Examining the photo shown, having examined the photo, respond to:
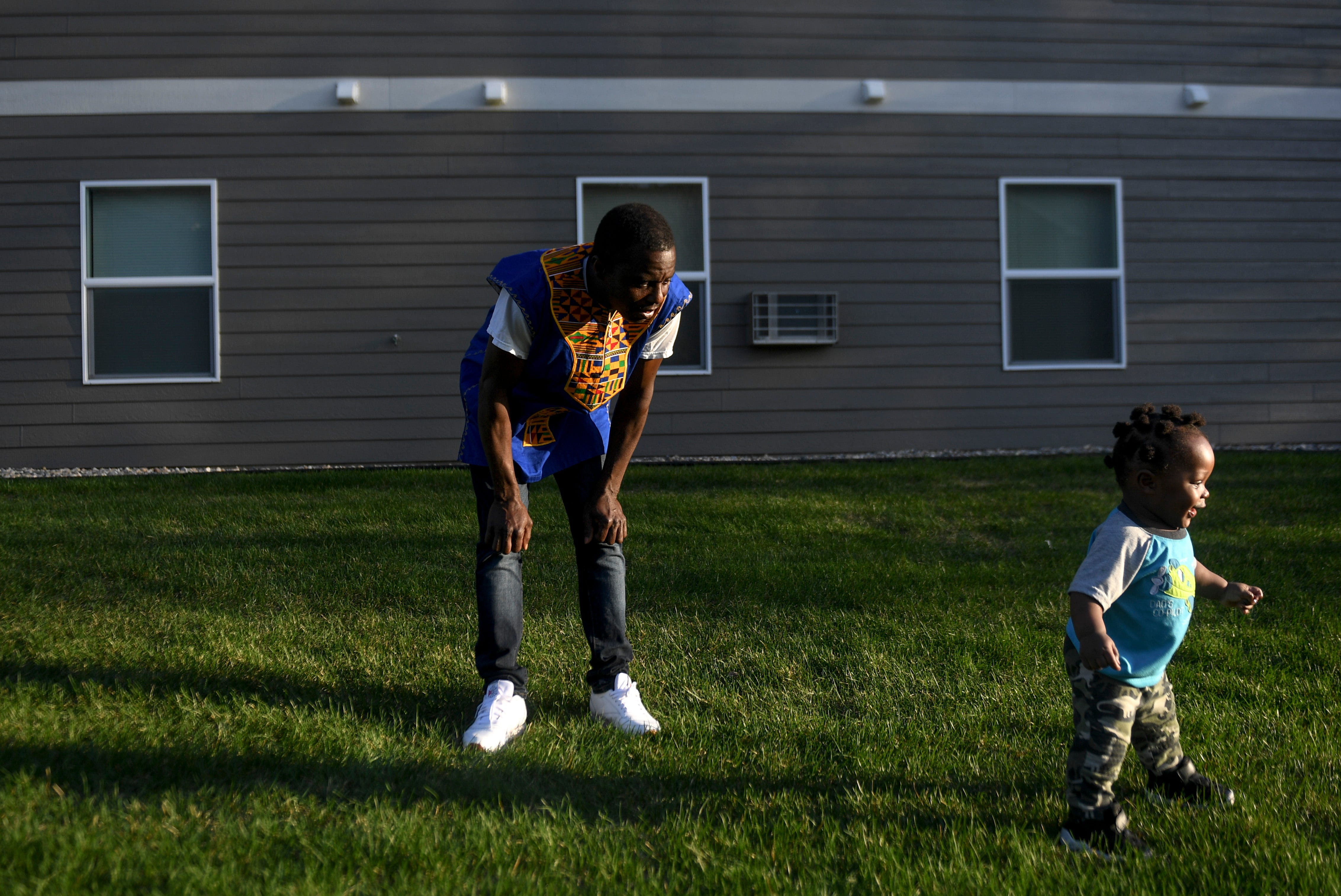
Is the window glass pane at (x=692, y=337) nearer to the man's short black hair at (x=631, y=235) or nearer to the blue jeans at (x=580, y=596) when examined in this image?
the blue jeans at (x=580, y=596)

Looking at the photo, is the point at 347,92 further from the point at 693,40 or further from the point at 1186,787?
the point at 1186,787

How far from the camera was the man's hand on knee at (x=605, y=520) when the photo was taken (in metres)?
2.91

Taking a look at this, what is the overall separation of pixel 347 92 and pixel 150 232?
6.35 feet

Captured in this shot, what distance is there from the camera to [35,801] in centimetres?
208

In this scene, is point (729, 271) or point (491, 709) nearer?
point (491, 709)

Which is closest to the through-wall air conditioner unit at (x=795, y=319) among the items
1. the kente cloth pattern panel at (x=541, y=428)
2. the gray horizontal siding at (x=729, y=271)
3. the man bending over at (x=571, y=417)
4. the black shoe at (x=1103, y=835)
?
the gray horizontal siding at (x=729, y=271)

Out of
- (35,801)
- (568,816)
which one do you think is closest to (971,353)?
(568,816)

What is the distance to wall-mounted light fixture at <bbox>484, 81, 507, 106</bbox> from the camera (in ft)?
25.4

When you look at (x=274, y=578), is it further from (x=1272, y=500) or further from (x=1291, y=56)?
(x=1291, y=56)

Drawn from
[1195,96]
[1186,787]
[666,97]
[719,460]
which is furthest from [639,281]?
[1195,96]

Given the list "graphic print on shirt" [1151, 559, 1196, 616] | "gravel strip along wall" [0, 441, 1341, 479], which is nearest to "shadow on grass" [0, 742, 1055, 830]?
"graphic print on shirt" [1151, 559, 1196, 616]

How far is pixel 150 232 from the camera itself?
25.6ft

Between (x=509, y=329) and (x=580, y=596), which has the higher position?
(x=509, y=329)

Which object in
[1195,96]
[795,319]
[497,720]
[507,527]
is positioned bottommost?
[497,720]
